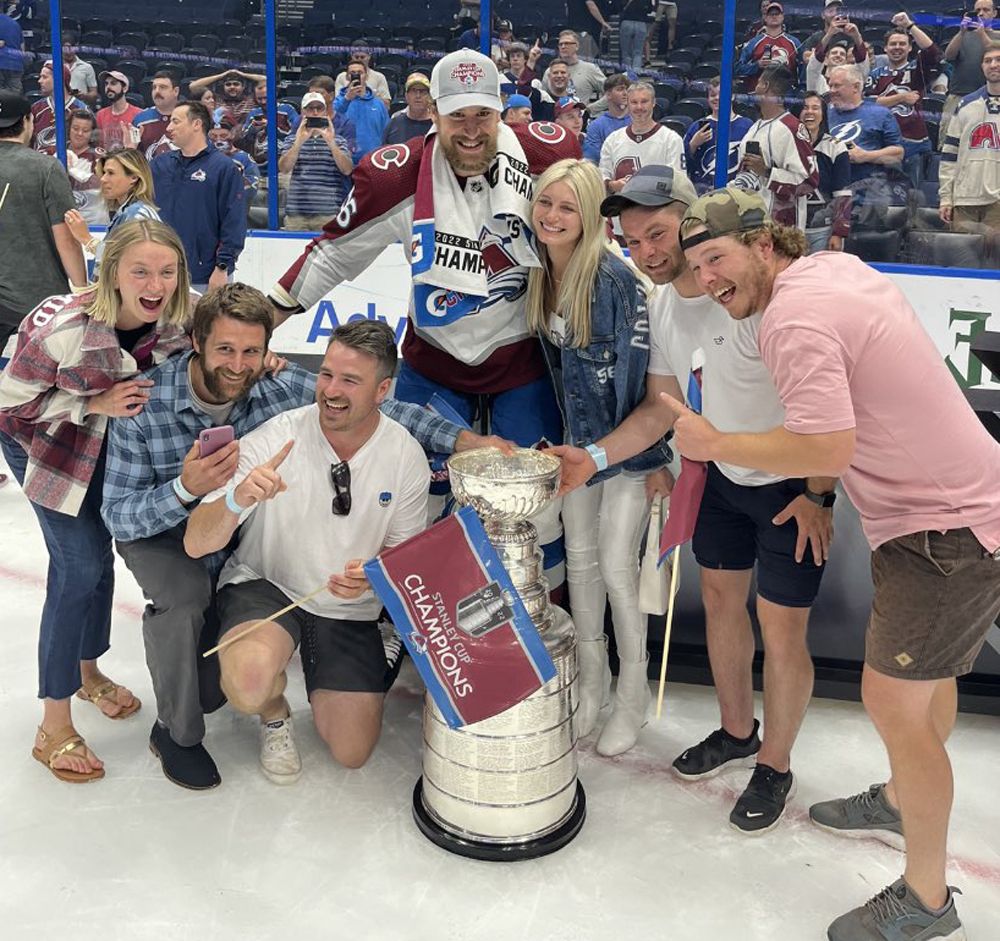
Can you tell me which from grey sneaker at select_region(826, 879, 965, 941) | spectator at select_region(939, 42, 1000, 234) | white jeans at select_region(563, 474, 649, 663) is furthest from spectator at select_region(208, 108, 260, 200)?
grey sneaker at select_region(826, 879, 965, 941)

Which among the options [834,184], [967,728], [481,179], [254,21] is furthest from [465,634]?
[254,21]

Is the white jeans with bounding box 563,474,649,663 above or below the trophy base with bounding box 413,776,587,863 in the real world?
above

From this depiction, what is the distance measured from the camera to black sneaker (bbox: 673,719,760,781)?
8.30 ft

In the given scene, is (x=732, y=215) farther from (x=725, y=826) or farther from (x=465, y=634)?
(x=725, y=826)

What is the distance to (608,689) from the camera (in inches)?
112

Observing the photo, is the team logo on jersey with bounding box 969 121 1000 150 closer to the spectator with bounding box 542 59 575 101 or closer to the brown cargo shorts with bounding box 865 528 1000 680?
the spectator with bounding box 542 59 575 101

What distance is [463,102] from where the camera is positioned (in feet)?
8.04

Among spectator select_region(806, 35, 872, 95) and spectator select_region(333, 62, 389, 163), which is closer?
spectator select_region(806, 35, 872, 95)

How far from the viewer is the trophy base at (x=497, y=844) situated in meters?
2.20

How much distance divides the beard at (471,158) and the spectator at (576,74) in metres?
4.34

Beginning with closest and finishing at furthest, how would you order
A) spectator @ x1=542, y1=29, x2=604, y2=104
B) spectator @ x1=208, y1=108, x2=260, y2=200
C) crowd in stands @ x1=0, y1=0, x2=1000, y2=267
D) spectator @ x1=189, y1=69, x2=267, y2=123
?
crowd in stands @ x1=0, y1=0, x2=1000, y2=267
spectator @ x1=542, y1=29, x2=604, y2=104
spectator @ x1=208, y1=108, x2=260, y2=200
spectator @ x1=189, y1=69, x2=267, y2=123

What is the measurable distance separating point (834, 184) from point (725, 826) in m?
4.68

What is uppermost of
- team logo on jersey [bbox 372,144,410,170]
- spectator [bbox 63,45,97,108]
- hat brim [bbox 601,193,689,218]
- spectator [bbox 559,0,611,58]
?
spectator [bbox 559,0,611,58]

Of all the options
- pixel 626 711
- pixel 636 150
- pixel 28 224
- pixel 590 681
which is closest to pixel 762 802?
pixel 626 711
